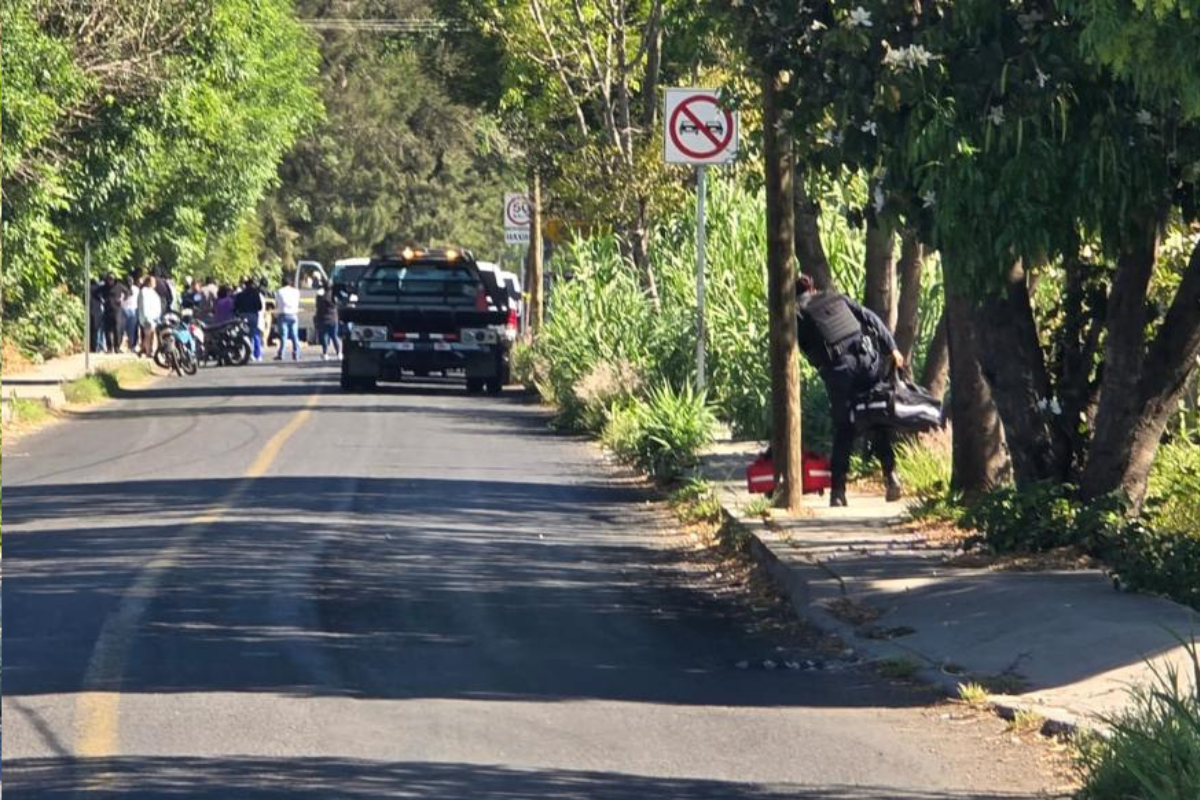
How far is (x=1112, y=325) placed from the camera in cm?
1291

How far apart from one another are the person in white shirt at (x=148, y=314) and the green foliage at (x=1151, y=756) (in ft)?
119

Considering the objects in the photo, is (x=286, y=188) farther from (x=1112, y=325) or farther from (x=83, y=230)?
(x=1112, y=325)

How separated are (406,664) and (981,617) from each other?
9.73ft

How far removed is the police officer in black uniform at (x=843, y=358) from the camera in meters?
15.9

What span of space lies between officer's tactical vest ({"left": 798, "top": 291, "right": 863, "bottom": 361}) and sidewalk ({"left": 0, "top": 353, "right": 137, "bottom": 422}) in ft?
39.6

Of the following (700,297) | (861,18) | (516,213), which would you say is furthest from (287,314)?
(861,18)

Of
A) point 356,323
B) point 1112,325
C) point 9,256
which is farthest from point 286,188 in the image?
point 1112,325

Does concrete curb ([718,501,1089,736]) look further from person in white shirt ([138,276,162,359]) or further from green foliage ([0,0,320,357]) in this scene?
person in white shirt ([138,276,162,359])

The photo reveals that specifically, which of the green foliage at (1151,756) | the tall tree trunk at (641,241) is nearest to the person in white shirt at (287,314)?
the tall tree trunk at (641,241)

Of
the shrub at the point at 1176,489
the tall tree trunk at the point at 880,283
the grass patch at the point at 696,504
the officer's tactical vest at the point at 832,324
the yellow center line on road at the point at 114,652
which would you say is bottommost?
the yellow center line on road at the point at 114,652

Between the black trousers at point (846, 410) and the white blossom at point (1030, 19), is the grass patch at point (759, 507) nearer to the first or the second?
the black trousers at point (846, 410)

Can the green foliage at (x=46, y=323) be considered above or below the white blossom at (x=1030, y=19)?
below

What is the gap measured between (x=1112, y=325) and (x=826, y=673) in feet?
12.0

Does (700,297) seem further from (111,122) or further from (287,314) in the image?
(287,314)
